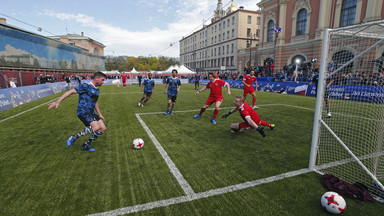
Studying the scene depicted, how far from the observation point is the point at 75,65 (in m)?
45.9

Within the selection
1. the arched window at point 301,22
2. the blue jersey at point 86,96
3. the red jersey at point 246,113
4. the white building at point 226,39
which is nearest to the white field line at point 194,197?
the red jersey at point 246,113

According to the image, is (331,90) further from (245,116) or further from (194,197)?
(194,197)

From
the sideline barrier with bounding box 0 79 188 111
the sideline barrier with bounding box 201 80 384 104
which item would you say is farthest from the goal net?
the sideline barrier with bounding box 0 79 188 111

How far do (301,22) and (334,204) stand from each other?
36.6 meters

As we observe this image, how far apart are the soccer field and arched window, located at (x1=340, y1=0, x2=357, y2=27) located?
2766cm

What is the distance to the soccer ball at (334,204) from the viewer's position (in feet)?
8.90

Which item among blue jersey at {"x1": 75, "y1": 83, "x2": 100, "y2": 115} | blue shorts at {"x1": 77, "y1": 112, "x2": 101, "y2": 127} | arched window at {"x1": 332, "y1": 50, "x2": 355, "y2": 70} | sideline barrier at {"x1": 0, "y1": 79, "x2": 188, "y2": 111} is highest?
arched window at {"x1": 332, "y1": 50, "x2": 355, "y2": 70}

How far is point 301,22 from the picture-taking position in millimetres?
31922

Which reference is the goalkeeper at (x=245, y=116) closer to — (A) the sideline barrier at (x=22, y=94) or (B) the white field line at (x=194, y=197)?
(B) the white field line at (x=194, y=197)

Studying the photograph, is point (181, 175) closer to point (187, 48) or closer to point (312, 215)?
point (312, 215)

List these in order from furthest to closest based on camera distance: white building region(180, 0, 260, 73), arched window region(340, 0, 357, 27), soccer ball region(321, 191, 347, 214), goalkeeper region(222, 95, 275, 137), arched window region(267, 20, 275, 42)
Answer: white building region(180, 0, 260, 73), arched window region(267, 20, 275, 42), arched window region(340, 0, 357, 27), goalkeeper region(222, 95, 275, 137), soccer ball region(321, 191, 347, 214)

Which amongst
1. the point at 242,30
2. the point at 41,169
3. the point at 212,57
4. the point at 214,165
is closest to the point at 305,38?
the point at 242,30

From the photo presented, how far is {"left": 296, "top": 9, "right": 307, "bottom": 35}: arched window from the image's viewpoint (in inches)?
1232

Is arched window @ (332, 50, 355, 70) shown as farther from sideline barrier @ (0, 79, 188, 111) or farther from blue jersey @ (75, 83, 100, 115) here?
sideline barrier @ (0, 79, 188, 111)
